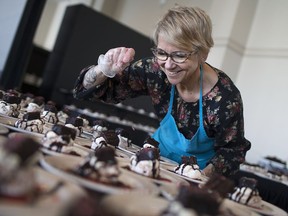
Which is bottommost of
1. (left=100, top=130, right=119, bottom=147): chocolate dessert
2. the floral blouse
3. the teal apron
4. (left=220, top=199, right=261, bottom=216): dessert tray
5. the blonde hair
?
(left=220, top=199, right=261, bottom=216): dessert tray

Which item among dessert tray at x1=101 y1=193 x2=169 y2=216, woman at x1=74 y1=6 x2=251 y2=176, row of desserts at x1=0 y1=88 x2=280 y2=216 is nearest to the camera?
dessert tray at x1=101 y1=193 x2=169 y2=216

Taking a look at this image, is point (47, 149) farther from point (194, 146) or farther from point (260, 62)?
point (260, 62)

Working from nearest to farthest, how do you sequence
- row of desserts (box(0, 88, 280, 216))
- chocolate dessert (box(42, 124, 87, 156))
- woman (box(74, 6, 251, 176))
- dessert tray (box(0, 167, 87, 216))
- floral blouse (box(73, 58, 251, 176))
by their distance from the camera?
dessert tray (box(0, 167, 87, 216)) → row of desserts (box(0, 88, 280, 216)) → chocolate dessert (box(42, 124, 87, 156)) → woman (box(74, 6, 251, 176)) → floral blouse (box(73, 58, 251, 176))

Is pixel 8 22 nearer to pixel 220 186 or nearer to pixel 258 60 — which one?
Answer: pixel 258 60

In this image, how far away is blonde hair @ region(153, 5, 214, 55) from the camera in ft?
5.60

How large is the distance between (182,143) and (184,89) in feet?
1.00

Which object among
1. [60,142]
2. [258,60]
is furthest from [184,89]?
[258,60]

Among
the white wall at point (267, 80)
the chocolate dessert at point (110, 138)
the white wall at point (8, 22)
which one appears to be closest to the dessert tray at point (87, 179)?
the chocolate dessert at point (110, 138)

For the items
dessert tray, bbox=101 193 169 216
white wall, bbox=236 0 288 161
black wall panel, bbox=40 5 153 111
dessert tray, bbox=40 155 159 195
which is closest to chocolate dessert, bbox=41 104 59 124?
dessert tray, bbox=40 155 159 195

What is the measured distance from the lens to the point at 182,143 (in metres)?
1.98

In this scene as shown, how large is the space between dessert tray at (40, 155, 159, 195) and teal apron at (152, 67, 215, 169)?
0.97 m

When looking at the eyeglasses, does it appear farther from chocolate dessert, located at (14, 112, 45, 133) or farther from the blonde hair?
chocolate dessert, located at (14, 112, 45, 133)

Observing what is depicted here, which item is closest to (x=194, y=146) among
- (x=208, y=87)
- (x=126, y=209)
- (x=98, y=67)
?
(x=208, y=87)

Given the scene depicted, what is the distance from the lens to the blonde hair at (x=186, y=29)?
171cm
